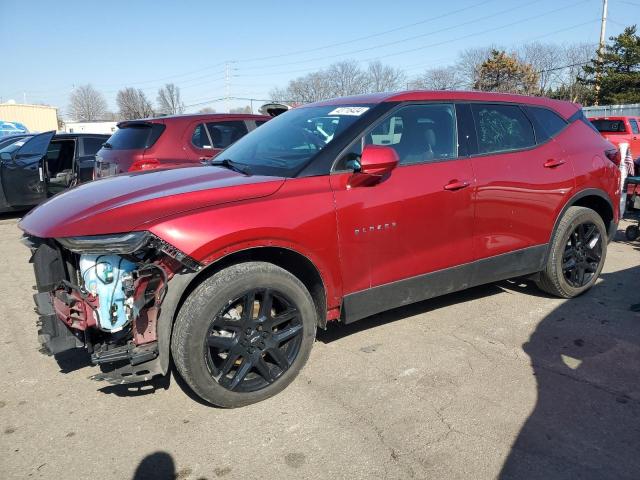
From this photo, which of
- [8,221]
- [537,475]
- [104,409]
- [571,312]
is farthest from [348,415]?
[8,221]

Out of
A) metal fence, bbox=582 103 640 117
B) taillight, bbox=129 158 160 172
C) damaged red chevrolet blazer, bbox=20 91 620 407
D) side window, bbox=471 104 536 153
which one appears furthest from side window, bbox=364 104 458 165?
Result: metal fence, bbox=582 103 640 117

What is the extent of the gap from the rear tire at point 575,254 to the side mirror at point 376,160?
2093mm

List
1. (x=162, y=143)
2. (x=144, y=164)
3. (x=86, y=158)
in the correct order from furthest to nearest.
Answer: (x=86, y=158)
(x=162, y=143)
(x=144, y=164)

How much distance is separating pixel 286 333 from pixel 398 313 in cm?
158

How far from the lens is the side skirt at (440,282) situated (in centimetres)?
328

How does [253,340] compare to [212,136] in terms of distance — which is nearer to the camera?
[253,340]

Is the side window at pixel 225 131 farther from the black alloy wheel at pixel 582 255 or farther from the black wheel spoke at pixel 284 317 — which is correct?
the black alloy wheel at pixel 582 255

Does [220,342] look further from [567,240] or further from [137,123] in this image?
[137,123]

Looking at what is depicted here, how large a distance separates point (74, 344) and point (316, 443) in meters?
1.49

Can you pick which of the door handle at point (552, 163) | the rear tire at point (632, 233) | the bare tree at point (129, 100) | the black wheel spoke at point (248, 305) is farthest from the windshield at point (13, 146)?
the bare tree at point (129, 100)

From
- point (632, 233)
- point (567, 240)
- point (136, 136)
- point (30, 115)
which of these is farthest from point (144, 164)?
point (30, 115)

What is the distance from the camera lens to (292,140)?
361cm

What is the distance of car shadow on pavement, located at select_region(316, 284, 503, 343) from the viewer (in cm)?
395

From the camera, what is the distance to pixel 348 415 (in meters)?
2.81
